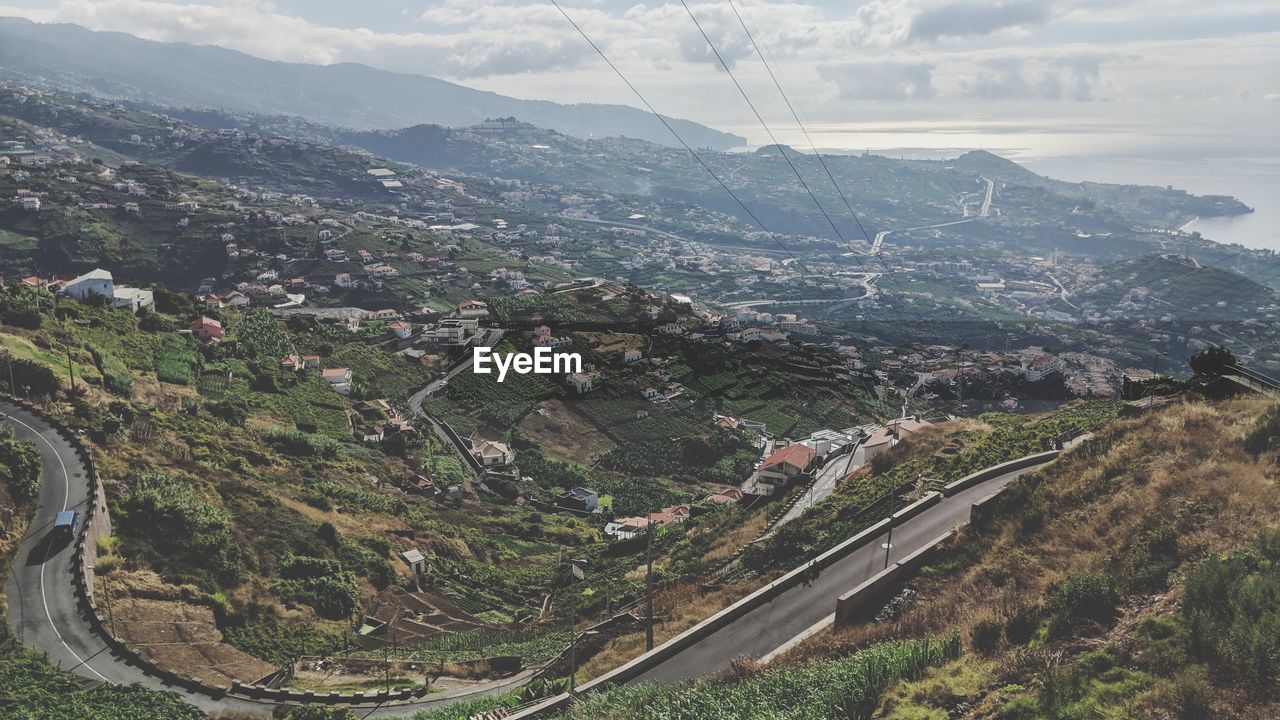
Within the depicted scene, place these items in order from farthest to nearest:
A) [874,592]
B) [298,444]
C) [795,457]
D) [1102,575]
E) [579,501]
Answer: [579,501] → [795,457] → [298,444] → [874,592] → [1102,575]

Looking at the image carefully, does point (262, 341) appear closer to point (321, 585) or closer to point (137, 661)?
point (321, 585)

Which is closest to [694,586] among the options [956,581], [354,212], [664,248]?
[956,581]

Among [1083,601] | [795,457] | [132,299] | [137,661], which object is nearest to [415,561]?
[137,661]

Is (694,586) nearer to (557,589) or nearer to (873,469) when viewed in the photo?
(557,589)

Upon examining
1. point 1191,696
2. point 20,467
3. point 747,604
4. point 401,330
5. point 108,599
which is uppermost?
point 1191,696

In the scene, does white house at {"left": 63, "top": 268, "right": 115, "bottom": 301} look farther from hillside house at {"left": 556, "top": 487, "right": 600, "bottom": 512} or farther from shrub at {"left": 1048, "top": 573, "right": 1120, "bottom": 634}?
shrub at {"left": 1048, "top": 573, "right": 1120, "bottom": 634}

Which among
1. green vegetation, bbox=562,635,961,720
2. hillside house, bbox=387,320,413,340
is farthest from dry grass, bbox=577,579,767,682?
hillside house, bbox=387,320,413,340
